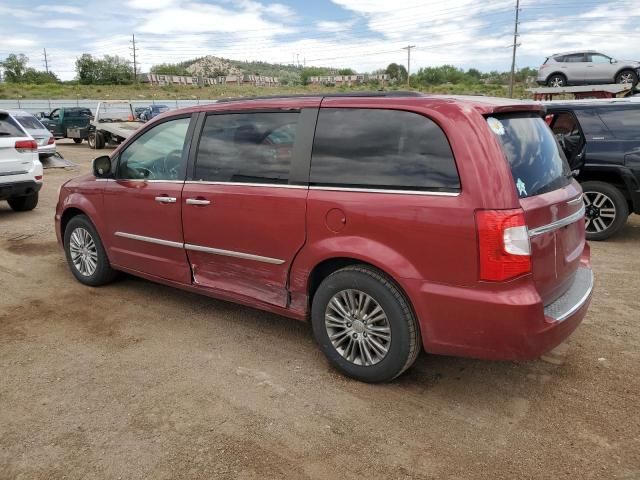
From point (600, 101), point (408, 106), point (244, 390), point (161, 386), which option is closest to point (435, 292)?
point (408, 106)

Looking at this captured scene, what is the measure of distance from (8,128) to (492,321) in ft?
27.4

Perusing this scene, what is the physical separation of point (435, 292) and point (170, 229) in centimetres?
224

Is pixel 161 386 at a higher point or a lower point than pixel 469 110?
lower

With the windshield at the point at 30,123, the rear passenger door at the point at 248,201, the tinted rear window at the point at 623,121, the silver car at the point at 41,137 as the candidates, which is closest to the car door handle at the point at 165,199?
the rear passenger door at the point at 248,201

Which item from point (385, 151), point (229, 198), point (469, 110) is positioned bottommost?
point (229, 198)

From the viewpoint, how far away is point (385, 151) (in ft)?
9.99

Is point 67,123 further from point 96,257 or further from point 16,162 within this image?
point 96,257

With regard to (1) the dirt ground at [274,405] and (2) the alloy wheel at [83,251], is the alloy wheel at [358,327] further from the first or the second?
(2) the alloy wheel at [83,251]

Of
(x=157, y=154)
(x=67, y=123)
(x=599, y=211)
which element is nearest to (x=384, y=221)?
(x=157, y=154)

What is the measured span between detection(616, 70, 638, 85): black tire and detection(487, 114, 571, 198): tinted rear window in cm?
1705

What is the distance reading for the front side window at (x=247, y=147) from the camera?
11.5ft

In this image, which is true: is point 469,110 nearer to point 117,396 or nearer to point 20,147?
point 117,396

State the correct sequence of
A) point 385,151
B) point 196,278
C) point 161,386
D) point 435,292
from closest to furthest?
point 435,292
point 385,151
point 161,386
point 196,278

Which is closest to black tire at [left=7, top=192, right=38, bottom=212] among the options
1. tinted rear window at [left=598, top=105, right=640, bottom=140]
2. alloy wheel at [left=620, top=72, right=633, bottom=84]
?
tinted rear window at [left=598, top=105, right=640, bottom=140]
